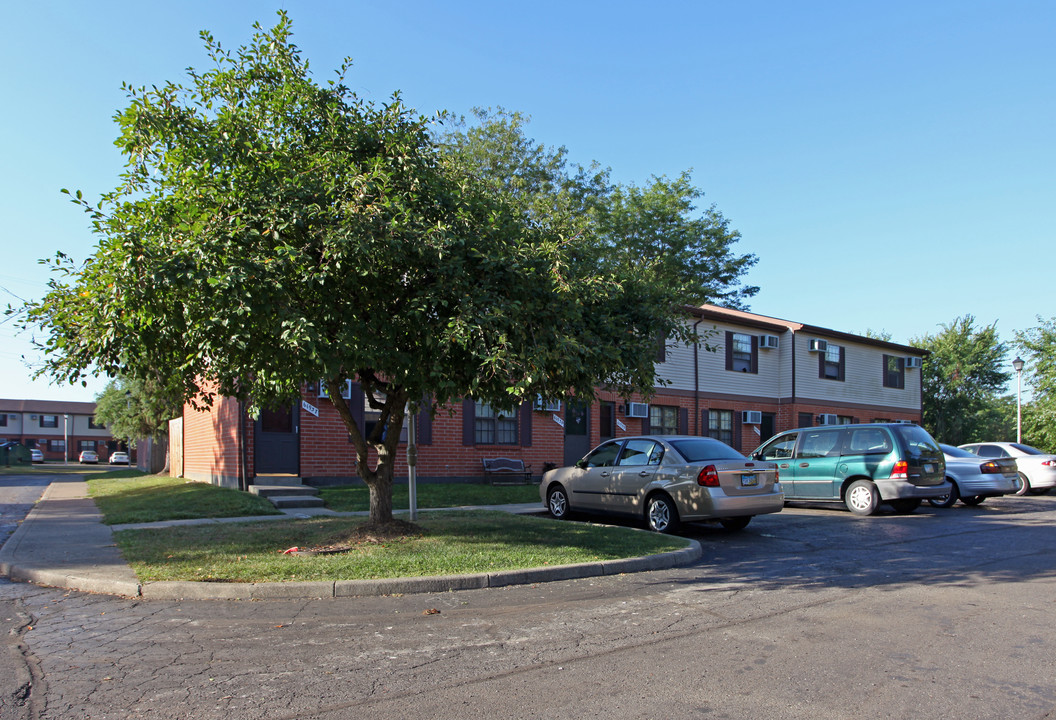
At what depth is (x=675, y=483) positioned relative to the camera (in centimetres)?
1084

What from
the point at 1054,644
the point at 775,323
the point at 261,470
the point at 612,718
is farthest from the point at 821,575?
the point at 775,323

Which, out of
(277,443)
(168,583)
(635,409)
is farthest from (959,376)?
(168,583)

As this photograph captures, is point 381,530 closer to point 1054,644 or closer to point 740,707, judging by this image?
point 740,707

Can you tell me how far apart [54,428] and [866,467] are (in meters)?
89.3

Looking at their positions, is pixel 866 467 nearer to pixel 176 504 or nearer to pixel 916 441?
pixel 916 441

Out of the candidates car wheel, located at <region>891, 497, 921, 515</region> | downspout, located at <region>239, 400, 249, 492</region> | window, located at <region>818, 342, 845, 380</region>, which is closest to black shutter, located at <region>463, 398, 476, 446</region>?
downspout, located at <region>239, 400, 249, 492</region>

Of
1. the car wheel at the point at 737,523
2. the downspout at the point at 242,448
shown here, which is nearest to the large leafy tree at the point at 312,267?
the car wheel at the point at 737,523

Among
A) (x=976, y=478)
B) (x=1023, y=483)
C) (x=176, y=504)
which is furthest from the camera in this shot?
(x=1023, y=483)

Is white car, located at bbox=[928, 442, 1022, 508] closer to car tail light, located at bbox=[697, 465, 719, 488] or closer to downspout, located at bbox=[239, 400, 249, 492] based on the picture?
car tail light, located at bbox=[697, 465, 719, 488]

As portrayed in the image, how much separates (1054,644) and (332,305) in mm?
7222

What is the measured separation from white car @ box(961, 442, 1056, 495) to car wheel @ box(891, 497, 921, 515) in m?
5.76

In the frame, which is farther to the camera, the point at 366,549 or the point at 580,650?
the point at 366,549

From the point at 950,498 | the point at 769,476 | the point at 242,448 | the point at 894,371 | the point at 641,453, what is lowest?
the point at 950,498

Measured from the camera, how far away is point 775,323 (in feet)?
92.6
